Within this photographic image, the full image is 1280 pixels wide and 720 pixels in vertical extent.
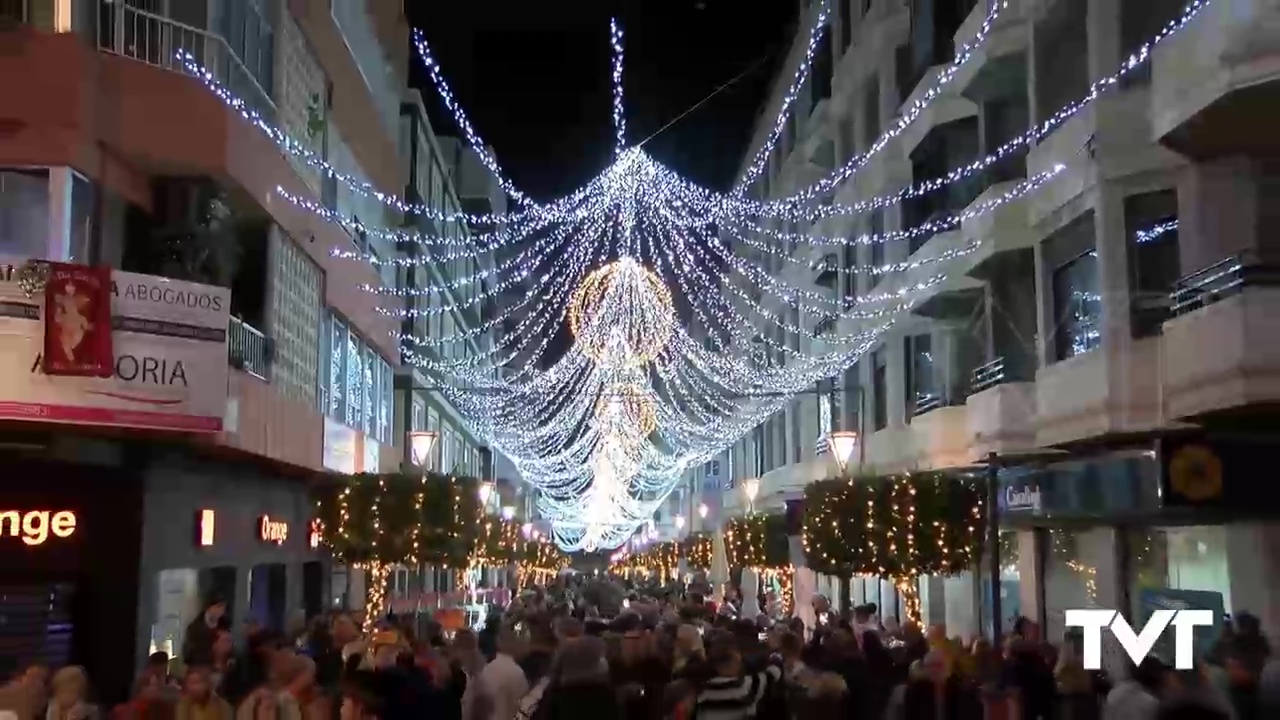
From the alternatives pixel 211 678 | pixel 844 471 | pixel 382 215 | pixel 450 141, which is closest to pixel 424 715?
pixel 211 678

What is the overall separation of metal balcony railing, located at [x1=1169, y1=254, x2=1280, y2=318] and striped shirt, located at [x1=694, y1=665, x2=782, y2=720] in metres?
8.27

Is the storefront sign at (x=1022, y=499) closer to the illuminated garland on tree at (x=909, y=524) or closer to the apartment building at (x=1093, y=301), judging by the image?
the apartment building at (x=1093, y=301)

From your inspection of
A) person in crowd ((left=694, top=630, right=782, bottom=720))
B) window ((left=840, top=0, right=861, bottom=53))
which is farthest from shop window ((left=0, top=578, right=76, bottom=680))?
window ((left=840, top=0, right=861, bottom=53))

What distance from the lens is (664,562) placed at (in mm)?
80562

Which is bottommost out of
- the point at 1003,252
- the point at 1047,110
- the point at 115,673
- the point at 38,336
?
the point at 115,673

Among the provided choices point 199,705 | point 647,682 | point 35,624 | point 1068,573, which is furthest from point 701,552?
point 199,705

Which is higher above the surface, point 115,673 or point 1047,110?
point 1047,110

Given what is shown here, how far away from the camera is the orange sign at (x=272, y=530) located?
24719mm

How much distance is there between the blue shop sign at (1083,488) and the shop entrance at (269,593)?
44.3ft

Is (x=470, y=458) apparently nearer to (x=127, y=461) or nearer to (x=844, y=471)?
(x=844, y=471)

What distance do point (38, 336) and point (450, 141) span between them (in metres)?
55.7

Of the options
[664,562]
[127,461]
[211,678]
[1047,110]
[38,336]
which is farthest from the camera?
[664,562]

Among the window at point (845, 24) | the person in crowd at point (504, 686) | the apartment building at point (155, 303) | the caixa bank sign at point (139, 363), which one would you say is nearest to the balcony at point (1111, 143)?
the apartment building at point (155, 303)
